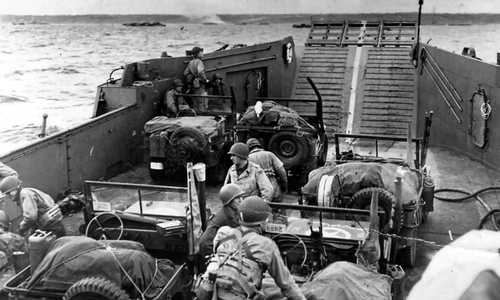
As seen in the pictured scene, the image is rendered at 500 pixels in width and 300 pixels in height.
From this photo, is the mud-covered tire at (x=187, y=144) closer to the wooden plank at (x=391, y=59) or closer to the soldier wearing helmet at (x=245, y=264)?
the soldier wearing helmet at (x=245, y=264)

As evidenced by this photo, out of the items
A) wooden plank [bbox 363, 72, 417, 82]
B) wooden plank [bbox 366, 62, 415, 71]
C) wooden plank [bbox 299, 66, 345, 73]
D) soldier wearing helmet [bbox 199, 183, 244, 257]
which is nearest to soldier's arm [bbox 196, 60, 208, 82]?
wooden plank [bbox 299, 66, 345, 73]

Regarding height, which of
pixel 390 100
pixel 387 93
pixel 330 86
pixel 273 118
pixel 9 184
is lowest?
pixel 9 184

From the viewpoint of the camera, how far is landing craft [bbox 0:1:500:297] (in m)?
7.52

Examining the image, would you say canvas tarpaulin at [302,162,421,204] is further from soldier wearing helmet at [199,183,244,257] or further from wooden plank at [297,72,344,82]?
wooden plank at [297,72,344,82]

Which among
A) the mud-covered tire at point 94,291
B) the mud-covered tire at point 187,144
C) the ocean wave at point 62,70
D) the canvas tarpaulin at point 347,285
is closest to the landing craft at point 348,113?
the canvas tarpaulin at point 347,285

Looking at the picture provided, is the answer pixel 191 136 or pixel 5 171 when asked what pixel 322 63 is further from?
→ pixel 5 171

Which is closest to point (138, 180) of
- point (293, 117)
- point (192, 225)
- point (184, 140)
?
point (184, 140)

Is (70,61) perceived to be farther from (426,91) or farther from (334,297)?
(334,297)

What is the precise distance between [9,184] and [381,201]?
12.8ft

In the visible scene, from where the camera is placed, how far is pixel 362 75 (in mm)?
14508

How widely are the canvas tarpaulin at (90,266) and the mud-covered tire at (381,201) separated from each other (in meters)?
2.29

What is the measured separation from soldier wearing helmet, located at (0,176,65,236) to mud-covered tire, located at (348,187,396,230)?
10.6 ft

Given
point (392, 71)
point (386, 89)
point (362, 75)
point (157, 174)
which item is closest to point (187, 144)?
point (157, 174)

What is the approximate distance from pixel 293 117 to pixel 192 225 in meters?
4.42
